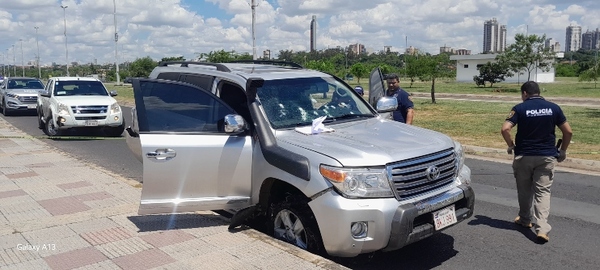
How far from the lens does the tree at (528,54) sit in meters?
43.3

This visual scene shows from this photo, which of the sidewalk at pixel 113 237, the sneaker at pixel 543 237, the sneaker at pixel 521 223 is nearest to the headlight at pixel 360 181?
the sidewalk at pixel 113 237

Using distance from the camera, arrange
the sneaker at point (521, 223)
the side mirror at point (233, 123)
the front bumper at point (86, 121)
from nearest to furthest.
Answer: the side mirror at point (233, 123)
the sneaker at point (521, 223)
the front bumper at point (86, 121)

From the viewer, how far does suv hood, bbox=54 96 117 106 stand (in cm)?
1407

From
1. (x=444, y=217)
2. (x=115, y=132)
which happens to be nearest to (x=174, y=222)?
(x=444, y=217)

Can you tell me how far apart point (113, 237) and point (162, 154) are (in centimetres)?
101

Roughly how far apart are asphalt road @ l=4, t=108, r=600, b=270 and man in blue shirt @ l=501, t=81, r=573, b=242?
34 centimetres

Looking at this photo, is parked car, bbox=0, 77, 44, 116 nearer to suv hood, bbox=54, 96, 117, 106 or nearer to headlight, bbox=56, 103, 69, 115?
suv hood, bbox=54, 96, 117, 106

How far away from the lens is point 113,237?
5.06 m

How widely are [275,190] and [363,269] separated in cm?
107

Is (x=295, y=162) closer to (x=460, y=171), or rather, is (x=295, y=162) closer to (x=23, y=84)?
(x=460, y=171)

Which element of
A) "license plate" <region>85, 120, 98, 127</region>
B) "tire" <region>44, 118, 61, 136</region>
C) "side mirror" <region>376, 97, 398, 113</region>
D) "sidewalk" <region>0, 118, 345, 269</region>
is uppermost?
"side mirror" <region>376, 97, 398, 113</region>

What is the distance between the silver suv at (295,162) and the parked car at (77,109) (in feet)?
30.5

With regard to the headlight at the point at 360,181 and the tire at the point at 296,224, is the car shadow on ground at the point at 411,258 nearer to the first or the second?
the tire at the point at 296,224

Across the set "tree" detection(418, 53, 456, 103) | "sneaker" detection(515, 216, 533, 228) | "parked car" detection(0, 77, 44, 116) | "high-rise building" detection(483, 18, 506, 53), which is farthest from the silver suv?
"high-rise building" detection(483, 18, 506, 53)
